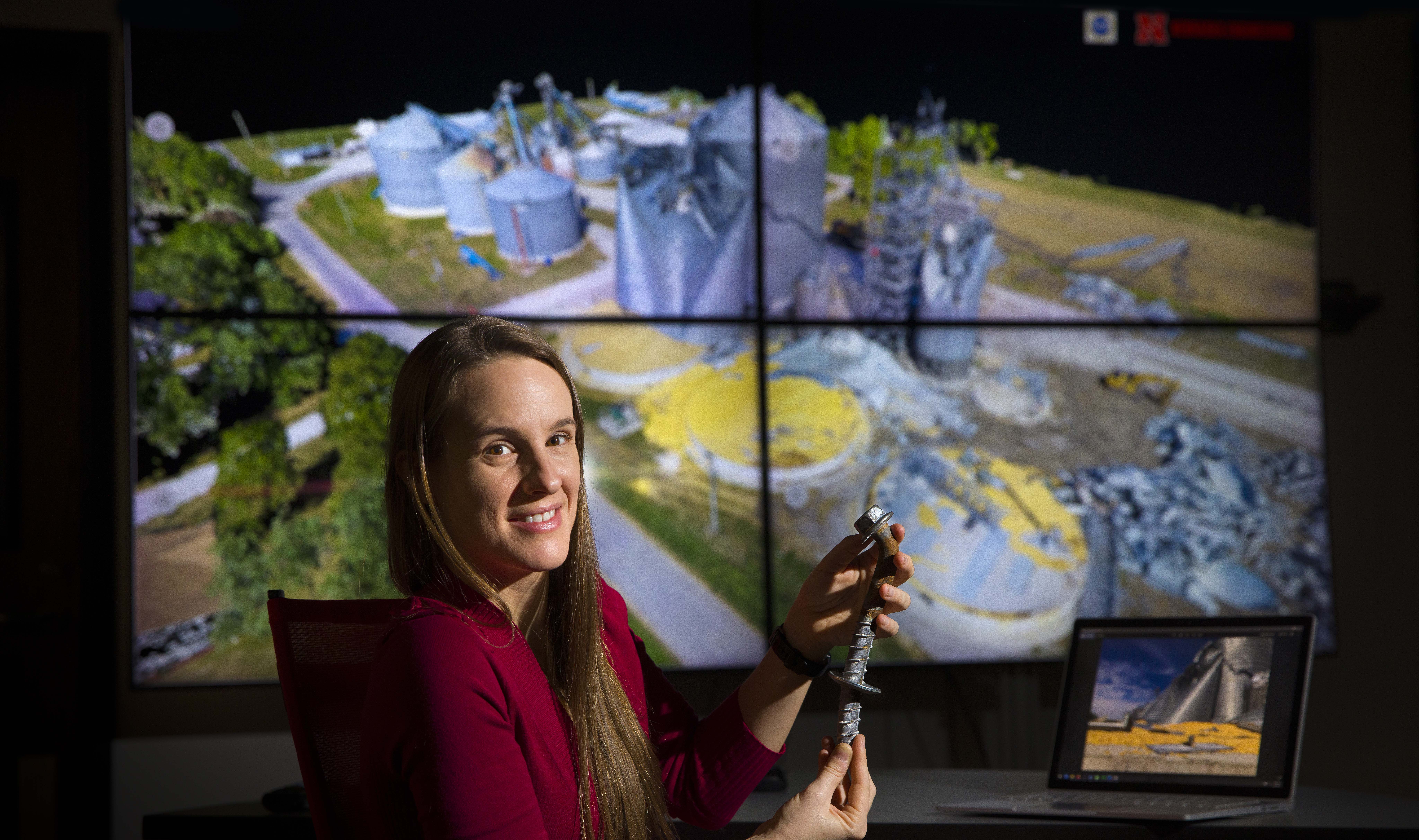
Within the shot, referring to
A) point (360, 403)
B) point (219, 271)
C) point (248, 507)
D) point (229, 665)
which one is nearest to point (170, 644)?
point (229, 665)

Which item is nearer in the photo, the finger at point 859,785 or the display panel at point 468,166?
the finger at point 859,785

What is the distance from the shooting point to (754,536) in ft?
8.92

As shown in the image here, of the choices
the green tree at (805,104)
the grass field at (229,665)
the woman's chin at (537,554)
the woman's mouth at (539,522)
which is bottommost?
the grass field at (229,665)

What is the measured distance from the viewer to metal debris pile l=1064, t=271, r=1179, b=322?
9.52 ft

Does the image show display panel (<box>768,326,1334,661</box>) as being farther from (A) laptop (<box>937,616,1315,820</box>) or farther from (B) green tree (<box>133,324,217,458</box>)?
(B) green tree (<box>133,324,217,458</box>)

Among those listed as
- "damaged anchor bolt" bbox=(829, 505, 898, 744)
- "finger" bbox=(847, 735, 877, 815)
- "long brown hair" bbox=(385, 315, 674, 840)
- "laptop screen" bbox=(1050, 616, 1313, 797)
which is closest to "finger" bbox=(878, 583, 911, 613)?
"damaged anchor bolt" bbox=(829, 505, 898, 744)

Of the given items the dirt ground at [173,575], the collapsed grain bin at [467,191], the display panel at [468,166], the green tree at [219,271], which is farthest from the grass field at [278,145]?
the dirt ground at [173,575]

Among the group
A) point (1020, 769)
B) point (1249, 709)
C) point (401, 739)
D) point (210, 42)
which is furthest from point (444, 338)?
point (1020, 769)

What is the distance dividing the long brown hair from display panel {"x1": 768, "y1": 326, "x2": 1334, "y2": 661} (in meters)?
1.57

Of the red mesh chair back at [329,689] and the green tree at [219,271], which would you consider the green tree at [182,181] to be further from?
the red mesh chair back at [329,689]

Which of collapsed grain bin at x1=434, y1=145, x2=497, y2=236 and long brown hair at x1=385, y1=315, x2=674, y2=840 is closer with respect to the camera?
long brown hair at x1=385, y1=315, x2=674, y2=840

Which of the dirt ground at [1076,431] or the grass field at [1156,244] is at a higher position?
the grass field at [1156,244]

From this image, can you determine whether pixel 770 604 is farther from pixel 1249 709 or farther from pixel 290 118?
pixel 290 118

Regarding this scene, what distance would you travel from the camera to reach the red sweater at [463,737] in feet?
2.97
